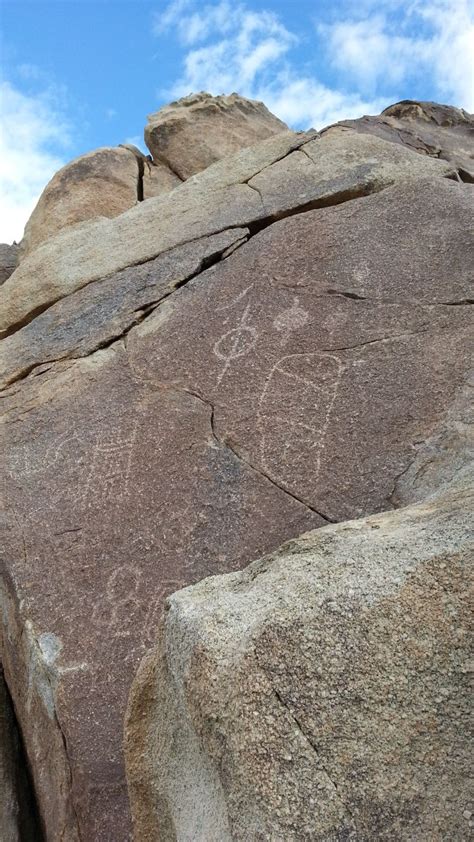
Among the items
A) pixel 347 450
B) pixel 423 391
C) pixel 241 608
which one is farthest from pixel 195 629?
pixel 423 391

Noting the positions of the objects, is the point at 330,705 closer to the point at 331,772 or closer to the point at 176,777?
the point at 331,772

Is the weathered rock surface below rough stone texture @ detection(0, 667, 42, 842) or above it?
above

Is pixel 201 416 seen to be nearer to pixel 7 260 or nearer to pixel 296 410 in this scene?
pixel 296 410

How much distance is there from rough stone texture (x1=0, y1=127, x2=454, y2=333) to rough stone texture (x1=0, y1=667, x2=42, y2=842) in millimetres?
2393

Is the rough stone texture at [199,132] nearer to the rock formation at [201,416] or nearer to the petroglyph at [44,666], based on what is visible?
the rock formation at [201,416]

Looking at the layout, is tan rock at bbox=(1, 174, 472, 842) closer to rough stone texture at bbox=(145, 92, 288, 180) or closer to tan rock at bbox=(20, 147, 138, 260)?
tan rock at bbox=(20, 147, 138, 260)

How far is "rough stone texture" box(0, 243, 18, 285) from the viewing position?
616 cm

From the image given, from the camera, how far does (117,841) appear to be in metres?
2.39

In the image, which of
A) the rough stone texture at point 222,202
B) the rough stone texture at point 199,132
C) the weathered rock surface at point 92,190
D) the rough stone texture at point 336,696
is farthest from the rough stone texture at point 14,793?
the rough stone texture at point 199,132

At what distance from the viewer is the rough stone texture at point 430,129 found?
5379 mm

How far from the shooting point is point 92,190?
5.79 meters

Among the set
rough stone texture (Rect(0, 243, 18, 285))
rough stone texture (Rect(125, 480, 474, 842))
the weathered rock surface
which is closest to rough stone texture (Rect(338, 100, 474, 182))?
the weathered rock surface

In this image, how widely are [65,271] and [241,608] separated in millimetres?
3246

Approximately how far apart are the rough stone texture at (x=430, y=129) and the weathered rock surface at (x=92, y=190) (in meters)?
1.72
